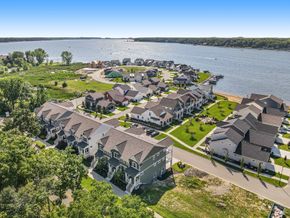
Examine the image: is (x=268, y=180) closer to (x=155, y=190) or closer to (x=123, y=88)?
(x=155, y=190)

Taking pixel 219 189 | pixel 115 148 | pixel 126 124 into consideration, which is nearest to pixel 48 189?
pixel 115 148

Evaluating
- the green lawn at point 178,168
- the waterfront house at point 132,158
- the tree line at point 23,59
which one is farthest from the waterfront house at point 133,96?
the tree line at point 23,59

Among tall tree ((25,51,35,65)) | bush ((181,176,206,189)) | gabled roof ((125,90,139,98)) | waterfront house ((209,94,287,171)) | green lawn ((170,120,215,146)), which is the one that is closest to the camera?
bush ((181,176,206,189))

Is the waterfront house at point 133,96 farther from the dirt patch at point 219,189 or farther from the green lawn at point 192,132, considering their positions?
the dirt patch at point 219,189

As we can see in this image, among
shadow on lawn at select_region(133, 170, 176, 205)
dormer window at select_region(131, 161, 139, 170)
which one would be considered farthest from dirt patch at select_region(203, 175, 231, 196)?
dormer window at select_region(131, 161, 139, 170)

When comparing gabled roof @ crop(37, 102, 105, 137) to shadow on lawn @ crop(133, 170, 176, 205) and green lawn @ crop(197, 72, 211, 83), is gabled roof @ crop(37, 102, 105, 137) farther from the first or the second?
green lawn @ crop(197, 72, 211, 83)
